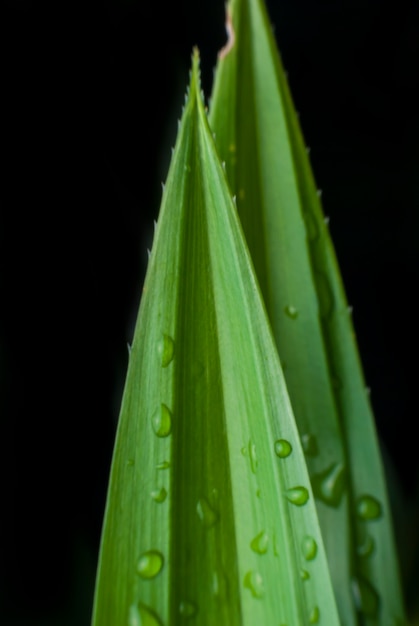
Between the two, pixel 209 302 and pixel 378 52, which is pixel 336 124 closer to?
pixel 378 52

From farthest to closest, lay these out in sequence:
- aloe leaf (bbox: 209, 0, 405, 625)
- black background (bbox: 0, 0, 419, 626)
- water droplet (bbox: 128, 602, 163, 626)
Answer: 1. black background (bbox: 0, 0, 419, 626)
2. aloe leaf (bbox: 209, 0, 405, 625)
3. water droplet (bbox: 128, 602, 163, 626)

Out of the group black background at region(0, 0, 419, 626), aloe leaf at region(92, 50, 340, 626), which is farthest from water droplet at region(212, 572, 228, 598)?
black background at region(0, 0, 419, 626)

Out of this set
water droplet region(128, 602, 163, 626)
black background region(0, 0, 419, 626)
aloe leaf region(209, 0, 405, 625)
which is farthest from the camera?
black background region(0, 0, 419, 626)

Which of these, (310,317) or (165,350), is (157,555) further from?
(310,317)

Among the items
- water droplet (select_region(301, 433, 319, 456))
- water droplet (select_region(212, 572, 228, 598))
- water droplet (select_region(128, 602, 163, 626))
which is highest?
water droplet (select_region(301, 433, 319, 456))

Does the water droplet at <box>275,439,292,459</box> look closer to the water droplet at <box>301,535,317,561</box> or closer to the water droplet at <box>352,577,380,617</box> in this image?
the water droplet at <box>301,535,317,561</box>

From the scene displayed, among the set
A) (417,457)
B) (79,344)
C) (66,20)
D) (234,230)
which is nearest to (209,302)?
(234,230)

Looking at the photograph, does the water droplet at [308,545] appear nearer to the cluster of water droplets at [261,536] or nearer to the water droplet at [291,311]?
the cluster of water droplets at [261,536]
